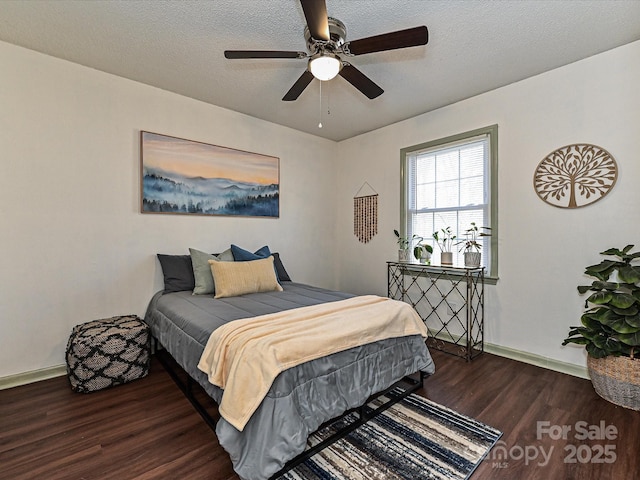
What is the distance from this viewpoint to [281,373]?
1.50 m

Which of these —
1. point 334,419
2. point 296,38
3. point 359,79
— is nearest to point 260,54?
point 296,38

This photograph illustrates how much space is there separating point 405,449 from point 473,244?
6.92 ft

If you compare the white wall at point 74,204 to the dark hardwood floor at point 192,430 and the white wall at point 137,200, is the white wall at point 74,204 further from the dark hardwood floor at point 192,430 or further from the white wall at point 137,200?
the dark hardwood floor at point 192,430

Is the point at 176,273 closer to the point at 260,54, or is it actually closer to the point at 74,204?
the point at 74,204

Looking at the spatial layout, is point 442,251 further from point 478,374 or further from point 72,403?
point 72,403

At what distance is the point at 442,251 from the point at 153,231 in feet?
10.4

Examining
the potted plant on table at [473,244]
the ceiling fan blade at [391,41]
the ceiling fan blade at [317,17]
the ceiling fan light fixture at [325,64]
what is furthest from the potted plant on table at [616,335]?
the ceiling fan blade at [317,17]

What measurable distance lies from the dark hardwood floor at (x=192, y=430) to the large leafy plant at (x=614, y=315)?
42cm

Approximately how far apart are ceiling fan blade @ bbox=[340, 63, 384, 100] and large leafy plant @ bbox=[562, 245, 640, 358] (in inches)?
82.2

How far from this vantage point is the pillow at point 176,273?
9.70 ft

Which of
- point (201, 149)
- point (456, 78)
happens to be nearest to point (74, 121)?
point (201, 149)

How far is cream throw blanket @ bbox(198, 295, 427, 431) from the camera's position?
1.46 meters

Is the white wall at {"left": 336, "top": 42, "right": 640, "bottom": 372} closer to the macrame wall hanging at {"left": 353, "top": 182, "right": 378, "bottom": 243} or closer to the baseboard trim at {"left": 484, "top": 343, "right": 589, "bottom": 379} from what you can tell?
the baseboard trim at {"left": 484, "top": 343, "right": 589, "bottom": 379}

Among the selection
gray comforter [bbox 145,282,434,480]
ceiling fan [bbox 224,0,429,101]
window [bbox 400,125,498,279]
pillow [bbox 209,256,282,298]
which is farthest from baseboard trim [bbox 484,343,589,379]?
ceiling fan [bbox 224,0,429,101]
